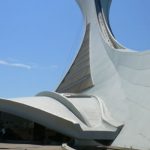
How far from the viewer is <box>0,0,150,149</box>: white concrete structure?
21797 millimetres

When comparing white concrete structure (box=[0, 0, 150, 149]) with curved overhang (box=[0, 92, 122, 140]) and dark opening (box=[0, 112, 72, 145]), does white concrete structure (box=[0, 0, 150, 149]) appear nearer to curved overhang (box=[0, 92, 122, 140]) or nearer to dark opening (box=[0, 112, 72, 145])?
curved overhang (box=[0, 92, 122, 140])

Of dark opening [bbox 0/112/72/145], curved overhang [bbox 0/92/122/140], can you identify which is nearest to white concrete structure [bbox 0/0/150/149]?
curved overhang [bbox 0/92/122/140]

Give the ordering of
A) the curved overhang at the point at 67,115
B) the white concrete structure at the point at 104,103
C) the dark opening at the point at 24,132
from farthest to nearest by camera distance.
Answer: the dark opening at the point at 24,132
the curved overhang at the point at 67,115
the white concrete structure at the point at 104,103

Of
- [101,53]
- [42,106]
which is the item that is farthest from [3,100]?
[101,53]

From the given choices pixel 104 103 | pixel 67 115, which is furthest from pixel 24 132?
pixel 104 103

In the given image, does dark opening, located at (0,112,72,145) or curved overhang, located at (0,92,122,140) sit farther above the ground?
curved overhang, located at (0,92,122,140)

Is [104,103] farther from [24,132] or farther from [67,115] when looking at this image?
[24,132]

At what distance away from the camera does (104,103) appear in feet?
86.5

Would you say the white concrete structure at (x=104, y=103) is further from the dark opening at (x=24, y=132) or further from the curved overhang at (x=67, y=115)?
the dark opening at (x=24, y=132)

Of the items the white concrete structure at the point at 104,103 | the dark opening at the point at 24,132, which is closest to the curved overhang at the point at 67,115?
the white concrete structure at the point at 104,103

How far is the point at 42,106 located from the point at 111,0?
696 inches

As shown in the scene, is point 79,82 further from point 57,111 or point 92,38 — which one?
point 57,111

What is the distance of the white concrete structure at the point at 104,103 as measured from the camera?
21.8 meters

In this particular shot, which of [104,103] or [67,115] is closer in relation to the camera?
[67,115]
